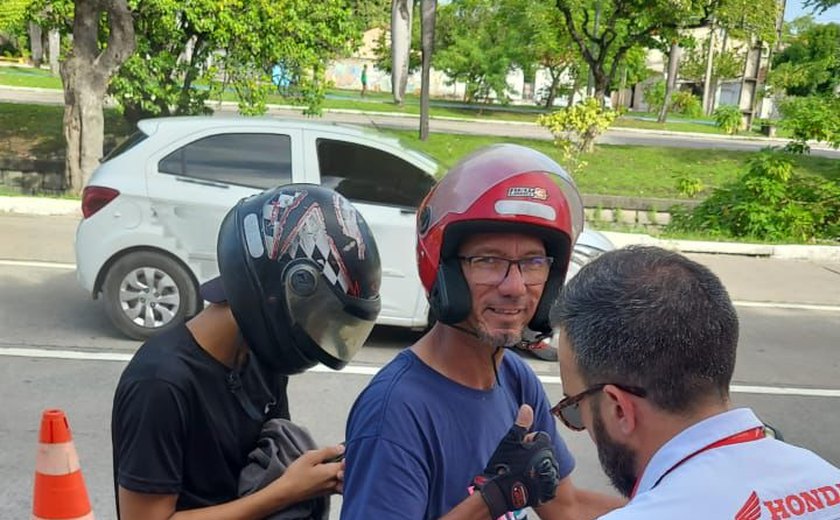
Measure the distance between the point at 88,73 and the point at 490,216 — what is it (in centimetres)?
1230

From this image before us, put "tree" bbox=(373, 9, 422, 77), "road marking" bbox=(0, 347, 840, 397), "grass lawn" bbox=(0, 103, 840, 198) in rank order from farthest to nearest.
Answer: "tree" bbox=(373, 9, 422, 77)
"grass lawn" bbox=(0, 103, 840, 198)
"road marking" bbox=(0, 347, 840, 397)

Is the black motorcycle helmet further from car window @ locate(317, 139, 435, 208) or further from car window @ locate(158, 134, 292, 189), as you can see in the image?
car window @ locate(158, 134, 292, 189)

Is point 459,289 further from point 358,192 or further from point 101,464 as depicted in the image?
point 358,192

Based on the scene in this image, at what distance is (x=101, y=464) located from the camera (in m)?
4.54

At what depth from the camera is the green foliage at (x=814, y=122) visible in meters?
13.0

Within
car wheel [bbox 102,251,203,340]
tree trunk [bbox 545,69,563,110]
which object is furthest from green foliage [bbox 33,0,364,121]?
tree trunk [bbox 545,69,563,110]

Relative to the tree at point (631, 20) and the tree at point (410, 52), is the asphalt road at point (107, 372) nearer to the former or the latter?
the tree at point (631, 20)

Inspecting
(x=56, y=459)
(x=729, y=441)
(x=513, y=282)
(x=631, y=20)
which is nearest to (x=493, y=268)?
(x=513, y=282)

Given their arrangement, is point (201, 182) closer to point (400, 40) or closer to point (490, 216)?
point (490, 216)

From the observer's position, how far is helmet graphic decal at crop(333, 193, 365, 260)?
6.22ft

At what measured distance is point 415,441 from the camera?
1606 millimetres

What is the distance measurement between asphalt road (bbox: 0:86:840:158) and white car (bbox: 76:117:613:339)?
16.2m

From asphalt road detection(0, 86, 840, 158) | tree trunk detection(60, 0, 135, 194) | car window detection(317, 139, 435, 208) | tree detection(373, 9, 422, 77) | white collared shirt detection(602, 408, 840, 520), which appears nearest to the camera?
white collared shirt detection(602, 408, 840, 520)

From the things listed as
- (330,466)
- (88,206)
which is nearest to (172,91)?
(88,206)
